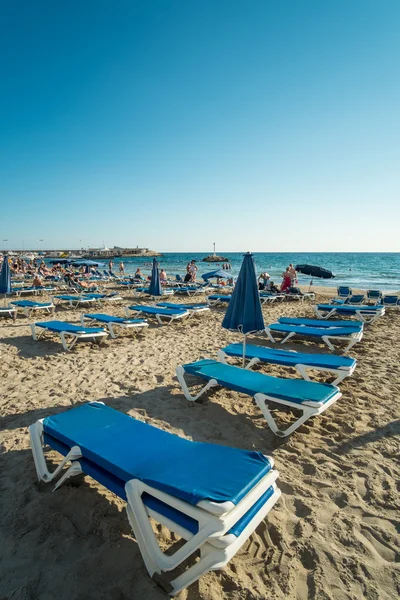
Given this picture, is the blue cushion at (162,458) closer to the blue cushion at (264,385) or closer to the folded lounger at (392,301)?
the blue cushion at (264,385)

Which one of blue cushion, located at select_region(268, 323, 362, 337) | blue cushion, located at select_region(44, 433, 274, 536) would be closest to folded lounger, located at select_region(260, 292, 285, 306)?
blue cushion, located at select_region(268, 323, 362, 337)

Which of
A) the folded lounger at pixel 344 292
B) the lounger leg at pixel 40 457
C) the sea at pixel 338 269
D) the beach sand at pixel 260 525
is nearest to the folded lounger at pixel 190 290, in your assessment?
the folded lounger at pixel 344 292

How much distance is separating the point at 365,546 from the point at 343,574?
300mm

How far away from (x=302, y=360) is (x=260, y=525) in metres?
2.77

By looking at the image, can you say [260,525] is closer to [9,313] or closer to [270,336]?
[270,336]

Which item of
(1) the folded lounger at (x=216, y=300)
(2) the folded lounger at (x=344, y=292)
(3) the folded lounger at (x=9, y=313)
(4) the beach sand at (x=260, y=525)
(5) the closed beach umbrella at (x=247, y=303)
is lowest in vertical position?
(4) the beach sand at (x=260, y=525)

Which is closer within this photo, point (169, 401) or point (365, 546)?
point (365, 546)

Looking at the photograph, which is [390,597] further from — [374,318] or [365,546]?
[374,318]

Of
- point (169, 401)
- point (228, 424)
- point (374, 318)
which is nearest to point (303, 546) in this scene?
point (228, 424)

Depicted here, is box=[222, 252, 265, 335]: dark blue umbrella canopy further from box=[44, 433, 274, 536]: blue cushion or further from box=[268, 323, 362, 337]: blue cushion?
box=[268, 323, 362, 337]: blue cushion

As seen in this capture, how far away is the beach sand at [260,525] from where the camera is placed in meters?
1.87

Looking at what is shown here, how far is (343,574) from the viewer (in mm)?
1937

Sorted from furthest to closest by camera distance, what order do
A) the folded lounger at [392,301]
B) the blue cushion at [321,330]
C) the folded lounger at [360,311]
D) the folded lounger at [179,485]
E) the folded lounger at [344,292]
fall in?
the folded lounger at [344,292] < the folded lounger at [392,301] < the folded lounger at [360,311] < the blue cushion at [321,330] < the folded lounger at [179,485]

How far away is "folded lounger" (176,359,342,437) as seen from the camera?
3.29 metres
